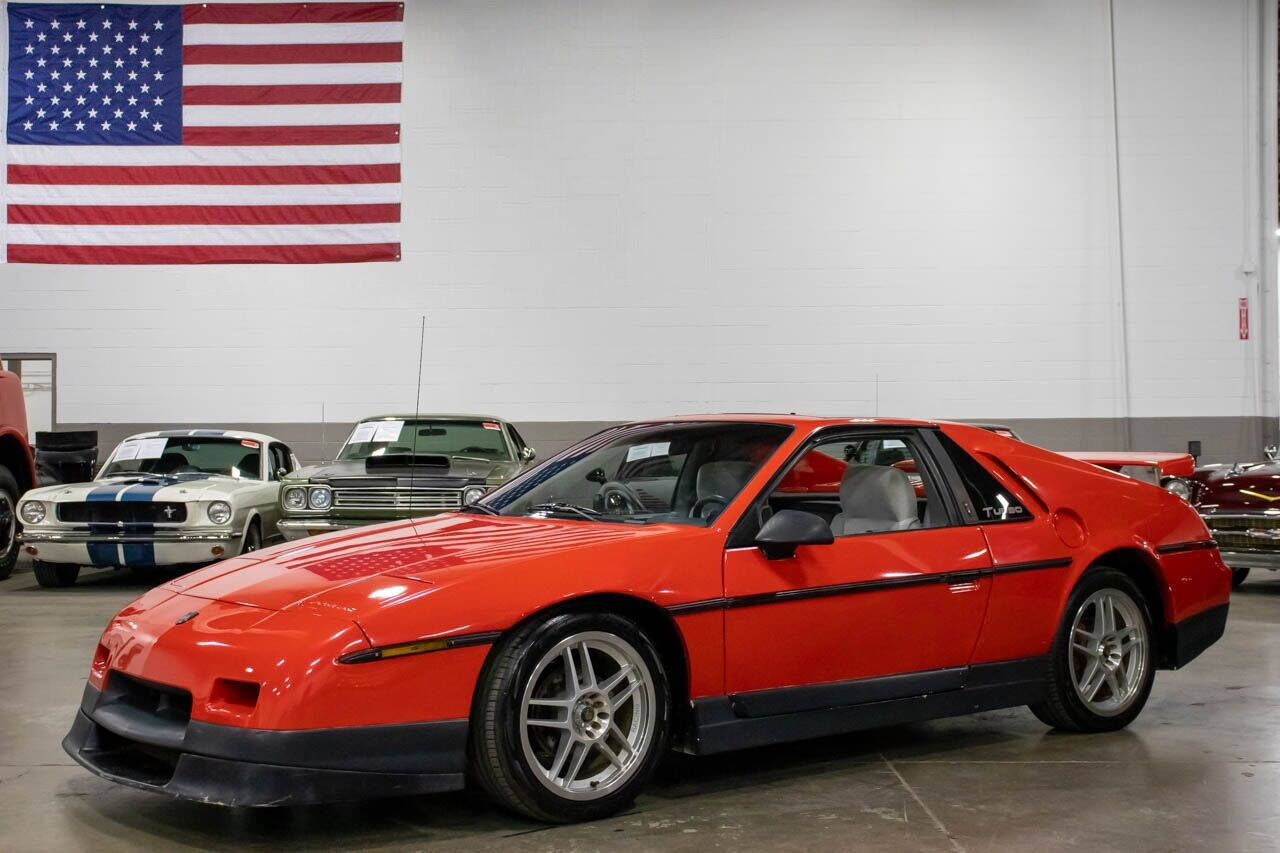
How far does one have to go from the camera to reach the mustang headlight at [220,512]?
30.0 ft

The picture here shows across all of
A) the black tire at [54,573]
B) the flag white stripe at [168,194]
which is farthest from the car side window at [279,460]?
the flag white stripe at [168,194]

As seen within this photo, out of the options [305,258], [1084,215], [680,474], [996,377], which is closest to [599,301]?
[305,258]

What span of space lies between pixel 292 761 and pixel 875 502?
2075 mm

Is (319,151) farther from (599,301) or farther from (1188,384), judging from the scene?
(1188,384)

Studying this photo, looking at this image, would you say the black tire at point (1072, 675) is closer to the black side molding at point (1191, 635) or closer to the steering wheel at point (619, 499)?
the black side molding at point (1191, 635)

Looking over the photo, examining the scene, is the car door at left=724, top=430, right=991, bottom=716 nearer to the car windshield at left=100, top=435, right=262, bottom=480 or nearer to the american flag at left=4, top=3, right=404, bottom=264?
the car windshield at left=100, top=435, right=262, bottom=480

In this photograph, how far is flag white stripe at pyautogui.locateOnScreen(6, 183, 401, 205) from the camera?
14773mm

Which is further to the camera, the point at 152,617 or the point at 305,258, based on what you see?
the point at 305,258

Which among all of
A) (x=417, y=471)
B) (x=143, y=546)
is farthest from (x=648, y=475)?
(x=143, y=546)

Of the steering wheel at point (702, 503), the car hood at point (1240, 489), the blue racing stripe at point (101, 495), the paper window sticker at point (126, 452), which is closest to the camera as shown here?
the steering wheel at point (702, 503)

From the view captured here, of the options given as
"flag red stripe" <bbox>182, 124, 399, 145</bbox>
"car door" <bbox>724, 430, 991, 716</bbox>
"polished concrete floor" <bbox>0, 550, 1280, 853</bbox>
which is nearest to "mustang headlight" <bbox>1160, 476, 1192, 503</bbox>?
"polished concrete floor" <bbox>0, 550, 1280, 853</bbox>

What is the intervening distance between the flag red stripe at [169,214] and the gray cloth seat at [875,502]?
1177cm

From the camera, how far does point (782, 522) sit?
374cm

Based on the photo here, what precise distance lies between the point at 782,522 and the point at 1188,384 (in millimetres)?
13141
